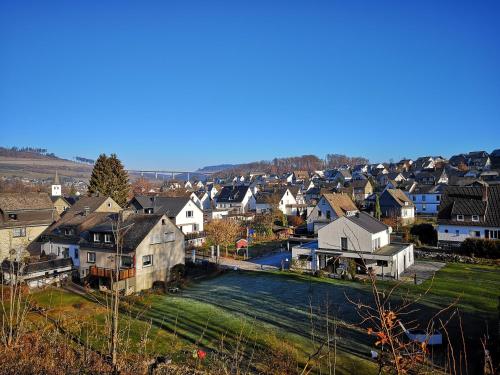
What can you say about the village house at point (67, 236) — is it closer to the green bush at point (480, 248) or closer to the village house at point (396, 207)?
the green bush at point (480, 248)

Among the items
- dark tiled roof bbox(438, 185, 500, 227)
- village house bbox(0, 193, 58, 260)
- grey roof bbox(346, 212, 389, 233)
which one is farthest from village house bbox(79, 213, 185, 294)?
dark tiled roof bbox(438, 185, 500, 227)

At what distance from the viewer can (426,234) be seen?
45469 millimetres

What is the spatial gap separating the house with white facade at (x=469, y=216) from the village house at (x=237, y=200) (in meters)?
46.1

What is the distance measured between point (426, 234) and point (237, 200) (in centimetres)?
4578

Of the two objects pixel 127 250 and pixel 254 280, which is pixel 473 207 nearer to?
pixel 254 280

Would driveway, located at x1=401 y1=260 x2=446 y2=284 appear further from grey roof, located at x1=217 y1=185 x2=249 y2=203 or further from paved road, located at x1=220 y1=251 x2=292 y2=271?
grey roof, located at x1=217 y1=185 x2=249 y2=203

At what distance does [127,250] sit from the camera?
3000cm

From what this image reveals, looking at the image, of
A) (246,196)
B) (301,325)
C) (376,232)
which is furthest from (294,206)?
(301,325)

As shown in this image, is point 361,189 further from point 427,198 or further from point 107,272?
point 107,272

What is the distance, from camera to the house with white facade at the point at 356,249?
31980 mm

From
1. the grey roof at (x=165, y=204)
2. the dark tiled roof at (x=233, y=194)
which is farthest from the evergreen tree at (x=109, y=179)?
the dark tiled roof at (x=233, y=194)

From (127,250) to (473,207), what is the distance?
1371 inches

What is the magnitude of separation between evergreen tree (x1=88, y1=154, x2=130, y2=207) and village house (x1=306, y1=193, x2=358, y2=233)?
94.0ft

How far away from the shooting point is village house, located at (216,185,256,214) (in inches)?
3322
